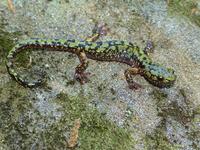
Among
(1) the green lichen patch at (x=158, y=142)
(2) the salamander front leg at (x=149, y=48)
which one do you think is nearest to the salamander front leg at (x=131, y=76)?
(2) the salamander front leg at (x=149, y=48)

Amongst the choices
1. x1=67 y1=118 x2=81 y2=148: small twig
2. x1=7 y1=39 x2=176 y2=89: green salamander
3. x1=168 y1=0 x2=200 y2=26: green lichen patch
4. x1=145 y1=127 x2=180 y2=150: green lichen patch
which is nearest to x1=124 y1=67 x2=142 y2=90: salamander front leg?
x1=7 y1=39 x2=176 y2=89: green salamander

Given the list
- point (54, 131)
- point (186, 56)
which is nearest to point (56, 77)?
point (54, 131)

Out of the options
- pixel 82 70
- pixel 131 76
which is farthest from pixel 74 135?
pixel 131 76

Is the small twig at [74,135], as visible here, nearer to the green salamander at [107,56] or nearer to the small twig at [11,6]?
the green salamander at [107,56]

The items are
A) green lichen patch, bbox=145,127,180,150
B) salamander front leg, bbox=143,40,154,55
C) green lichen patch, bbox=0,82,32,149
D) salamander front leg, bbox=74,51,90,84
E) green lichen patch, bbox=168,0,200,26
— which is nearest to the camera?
green lichen patch, bbox=0,82,32,149

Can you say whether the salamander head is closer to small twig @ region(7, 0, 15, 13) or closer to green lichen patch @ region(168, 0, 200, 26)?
green lichen patch @ region(168, 0, 200, 26)

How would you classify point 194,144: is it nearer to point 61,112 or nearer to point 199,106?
point 199,106
